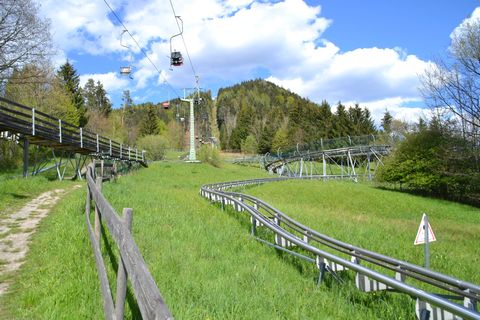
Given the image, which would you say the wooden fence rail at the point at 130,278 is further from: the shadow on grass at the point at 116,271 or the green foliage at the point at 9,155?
the green foliage at the point at 9,155

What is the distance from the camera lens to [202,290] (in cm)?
555

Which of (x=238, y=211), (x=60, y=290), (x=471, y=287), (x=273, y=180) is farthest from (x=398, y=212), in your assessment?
(x=60, y=290)

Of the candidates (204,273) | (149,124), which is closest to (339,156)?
(204,273)

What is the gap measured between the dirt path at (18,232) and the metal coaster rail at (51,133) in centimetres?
513

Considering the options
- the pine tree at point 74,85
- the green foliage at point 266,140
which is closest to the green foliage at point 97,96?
the pine tree at point 74,85

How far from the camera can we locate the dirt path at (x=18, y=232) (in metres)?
6.55

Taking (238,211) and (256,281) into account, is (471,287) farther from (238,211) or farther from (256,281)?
(238,211)

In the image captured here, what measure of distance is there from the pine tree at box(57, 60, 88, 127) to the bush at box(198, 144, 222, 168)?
1776cm

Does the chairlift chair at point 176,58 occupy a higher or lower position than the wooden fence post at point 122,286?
higher

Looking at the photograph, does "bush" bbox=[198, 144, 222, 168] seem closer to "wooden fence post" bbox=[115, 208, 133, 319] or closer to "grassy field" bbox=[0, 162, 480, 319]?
"grassy field" bbox=[0, 162, 480, 319]

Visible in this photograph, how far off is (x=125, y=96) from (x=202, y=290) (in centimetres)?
9641

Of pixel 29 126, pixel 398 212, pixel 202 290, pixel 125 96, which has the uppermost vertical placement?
pixel 125 96

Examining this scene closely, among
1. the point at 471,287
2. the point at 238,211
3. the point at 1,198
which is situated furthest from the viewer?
the point at 238,211

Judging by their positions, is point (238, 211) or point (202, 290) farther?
point (238, 211)
